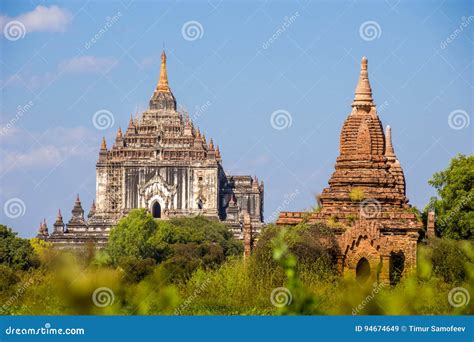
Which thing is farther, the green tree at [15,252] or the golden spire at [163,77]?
the golden spire at [163,77]

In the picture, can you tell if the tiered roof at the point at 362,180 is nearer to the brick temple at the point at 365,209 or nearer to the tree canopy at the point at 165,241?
the brick temple at the point at 365,209

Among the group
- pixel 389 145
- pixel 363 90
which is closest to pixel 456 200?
pixel 389 145

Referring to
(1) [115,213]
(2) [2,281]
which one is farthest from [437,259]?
(1) [115,213]

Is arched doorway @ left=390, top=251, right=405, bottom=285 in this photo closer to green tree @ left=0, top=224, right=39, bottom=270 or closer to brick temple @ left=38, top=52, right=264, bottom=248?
green tree @ left=0, top=224, right=39, bottom=270

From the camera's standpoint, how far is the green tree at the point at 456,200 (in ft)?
203

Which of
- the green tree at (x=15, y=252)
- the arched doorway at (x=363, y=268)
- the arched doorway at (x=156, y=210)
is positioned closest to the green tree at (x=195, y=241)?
the green tree at (x=15, y=252)

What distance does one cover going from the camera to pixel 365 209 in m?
56.0

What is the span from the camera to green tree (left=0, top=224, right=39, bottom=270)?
71219 millimetres

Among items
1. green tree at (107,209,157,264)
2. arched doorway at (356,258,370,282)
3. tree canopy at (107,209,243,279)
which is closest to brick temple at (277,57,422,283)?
arched doorway at (356,258,370,282)

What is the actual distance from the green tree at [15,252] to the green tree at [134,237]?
408cm

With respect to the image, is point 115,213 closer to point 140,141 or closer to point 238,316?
point 140,141

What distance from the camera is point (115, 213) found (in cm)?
11712

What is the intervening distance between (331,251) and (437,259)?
2.82 meters

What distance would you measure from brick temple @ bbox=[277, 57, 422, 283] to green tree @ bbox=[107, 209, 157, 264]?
925 inches
